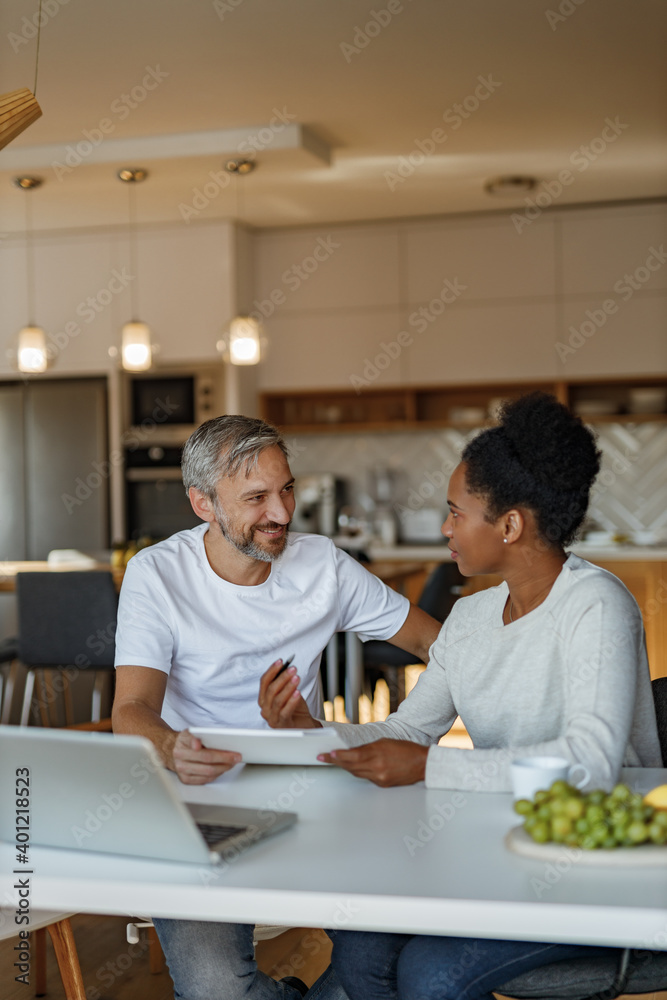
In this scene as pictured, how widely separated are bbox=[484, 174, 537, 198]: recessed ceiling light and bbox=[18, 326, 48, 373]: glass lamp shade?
2319mm

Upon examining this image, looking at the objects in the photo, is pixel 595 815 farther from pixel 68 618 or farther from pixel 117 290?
pixel 117 290

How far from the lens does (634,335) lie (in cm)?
553

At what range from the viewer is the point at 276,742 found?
1.36 metres

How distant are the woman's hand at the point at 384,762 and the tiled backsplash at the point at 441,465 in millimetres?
4453

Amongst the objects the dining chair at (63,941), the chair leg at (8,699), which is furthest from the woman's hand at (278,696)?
the chair leg at (8,699)

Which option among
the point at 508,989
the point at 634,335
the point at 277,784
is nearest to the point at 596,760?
the point at 508,989

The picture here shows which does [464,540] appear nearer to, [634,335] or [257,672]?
[257,672]

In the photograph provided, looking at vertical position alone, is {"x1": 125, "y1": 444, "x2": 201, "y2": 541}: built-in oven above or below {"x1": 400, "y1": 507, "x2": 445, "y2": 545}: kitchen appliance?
above

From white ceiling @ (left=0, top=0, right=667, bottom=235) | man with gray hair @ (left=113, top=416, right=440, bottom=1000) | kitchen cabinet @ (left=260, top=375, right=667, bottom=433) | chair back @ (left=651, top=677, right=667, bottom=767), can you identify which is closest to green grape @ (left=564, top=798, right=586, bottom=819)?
chair back @ (left=651, top=677, right=667, bottom=767)

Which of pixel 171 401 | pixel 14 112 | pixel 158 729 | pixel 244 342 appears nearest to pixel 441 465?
pixel 171 401

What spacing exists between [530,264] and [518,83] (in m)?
1.88

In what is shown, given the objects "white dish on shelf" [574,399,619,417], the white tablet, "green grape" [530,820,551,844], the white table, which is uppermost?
"white dish on shelf" [574,399,619,417]

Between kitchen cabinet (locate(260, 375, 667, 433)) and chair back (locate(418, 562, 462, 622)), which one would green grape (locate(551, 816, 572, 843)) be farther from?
kitchen cabinet (locate(260, 375, 667, 433))

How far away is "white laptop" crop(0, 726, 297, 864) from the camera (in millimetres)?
1033
